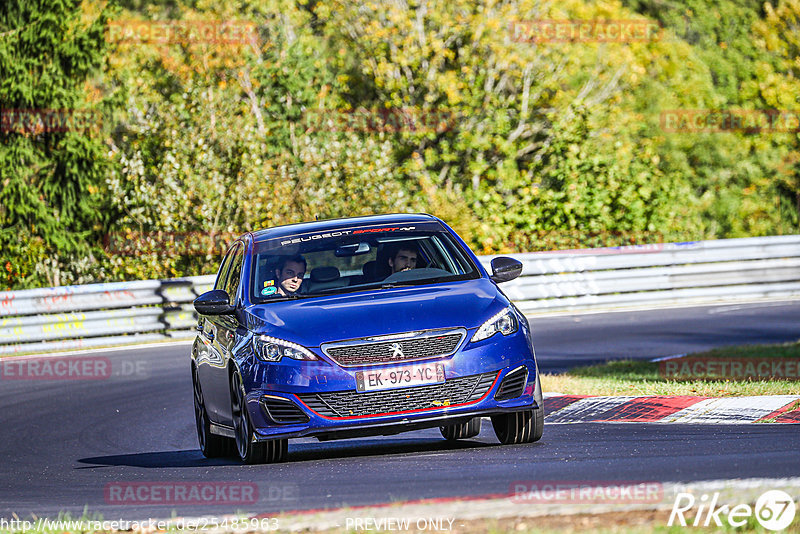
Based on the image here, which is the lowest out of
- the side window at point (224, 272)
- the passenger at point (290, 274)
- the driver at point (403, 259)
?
the side window at point (224, 272)

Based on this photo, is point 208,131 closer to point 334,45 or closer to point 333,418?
point 334,45

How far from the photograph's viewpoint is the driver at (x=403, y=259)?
9492 millimetres

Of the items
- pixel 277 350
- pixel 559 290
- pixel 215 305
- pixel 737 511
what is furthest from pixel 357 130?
pixel 737 511

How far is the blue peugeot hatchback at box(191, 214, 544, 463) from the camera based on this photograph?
8.20 meters

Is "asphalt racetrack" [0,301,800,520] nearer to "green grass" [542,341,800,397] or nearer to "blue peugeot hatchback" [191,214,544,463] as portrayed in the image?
"blue peugeot hatchback" [191,214,544,463]

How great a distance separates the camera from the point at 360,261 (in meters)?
9.68

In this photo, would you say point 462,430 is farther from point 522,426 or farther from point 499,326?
point 499,326

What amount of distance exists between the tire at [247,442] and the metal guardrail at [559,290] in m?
12.4

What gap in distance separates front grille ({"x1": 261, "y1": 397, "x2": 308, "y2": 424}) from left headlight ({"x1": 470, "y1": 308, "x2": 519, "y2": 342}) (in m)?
1.15

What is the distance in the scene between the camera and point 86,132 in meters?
27.7

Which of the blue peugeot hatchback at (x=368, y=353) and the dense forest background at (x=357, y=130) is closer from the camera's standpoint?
the blue peugeot hatchback at (x=368, y=353)

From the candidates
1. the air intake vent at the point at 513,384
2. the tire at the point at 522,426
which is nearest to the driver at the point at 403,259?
the tire at the point at 522,426

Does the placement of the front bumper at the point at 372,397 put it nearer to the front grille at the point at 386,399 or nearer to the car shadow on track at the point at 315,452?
the front grille at the point at 386,399

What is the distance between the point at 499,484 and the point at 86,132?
22.3 metres
